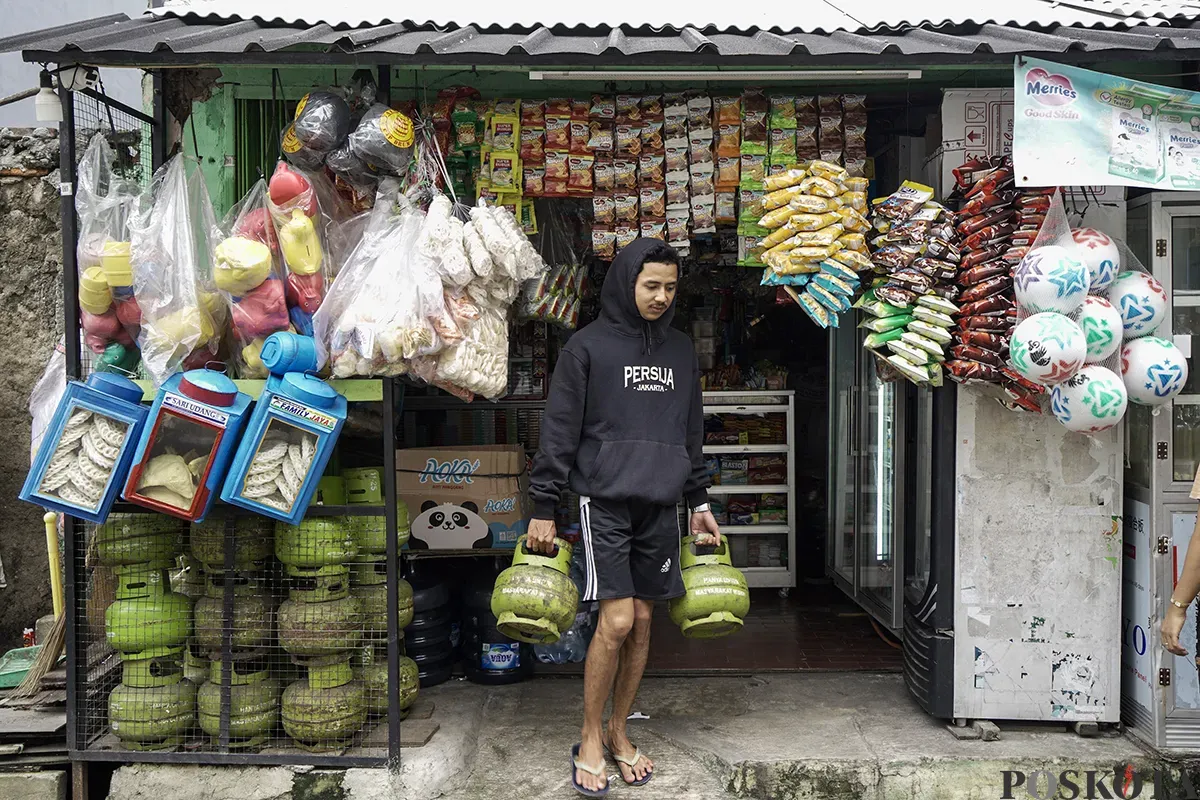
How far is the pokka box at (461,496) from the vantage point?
16.5 ft

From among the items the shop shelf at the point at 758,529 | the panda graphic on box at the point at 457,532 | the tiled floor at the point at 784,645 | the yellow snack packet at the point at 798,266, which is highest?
the yellow snack packet at the point at 798,266

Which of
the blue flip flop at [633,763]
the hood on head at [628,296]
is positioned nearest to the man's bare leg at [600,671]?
the blue flip flop at [633,763]

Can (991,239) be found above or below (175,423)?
above

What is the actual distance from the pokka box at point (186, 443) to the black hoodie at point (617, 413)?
119cm

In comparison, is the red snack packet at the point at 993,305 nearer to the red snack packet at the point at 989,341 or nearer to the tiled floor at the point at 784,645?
the red snack packet at the point at 989,341

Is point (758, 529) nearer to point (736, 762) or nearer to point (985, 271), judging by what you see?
point (736, 762)

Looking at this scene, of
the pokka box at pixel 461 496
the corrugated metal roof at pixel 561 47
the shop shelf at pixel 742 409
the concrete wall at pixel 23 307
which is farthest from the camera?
the shop shelf at pixel 742 409

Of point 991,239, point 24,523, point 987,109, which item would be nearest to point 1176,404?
point 991,239

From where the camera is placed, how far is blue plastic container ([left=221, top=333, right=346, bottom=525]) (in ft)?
11.6

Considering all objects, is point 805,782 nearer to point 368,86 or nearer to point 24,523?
point 368,86

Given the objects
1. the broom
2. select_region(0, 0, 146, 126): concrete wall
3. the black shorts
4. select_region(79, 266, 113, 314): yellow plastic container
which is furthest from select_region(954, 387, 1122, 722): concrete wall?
select_region(0, 0, 146, 126): concrete wall

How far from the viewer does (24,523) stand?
5613 mm

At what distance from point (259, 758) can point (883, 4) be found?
434cm

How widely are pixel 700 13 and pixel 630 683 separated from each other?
2996 mm
